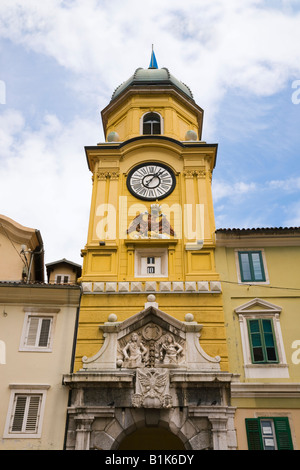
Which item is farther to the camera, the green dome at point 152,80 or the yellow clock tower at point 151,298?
the green dome at point 152,80

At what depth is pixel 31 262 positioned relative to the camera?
73.5 ft

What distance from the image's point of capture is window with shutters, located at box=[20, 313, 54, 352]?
1852 cm

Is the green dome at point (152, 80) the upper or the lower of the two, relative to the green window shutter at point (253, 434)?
upper

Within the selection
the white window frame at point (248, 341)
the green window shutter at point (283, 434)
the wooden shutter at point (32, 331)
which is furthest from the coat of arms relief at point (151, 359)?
the green window shutter at point (283, 434)

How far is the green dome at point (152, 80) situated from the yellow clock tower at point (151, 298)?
2.40 feet

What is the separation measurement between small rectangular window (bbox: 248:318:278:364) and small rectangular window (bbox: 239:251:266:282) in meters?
1.98

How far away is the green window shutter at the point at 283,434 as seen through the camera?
16250mm

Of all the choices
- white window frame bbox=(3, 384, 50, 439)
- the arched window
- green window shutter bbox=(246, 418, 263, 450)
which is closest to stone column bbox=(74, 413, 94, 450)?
white window frame bbox=(3, 384, 50, 439)

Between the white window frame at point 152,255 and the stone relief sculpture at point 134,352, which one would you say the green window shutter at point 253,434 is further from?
the white window frame at point 152,255

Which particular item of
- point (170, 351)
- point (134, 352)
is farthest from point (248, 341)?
point (134, 352)

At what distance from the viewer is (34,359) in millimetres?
18188

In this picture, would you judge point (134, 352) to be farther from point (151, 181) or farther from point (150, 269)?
point (151, 181)

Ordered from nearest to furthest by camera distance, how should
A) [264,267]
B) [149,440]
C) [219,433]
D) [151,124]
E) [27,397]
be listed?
[219,433] < [27,397] < [149,440] < [264,267] < [151,124]

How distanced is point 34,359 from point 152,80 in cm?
A: 1809
